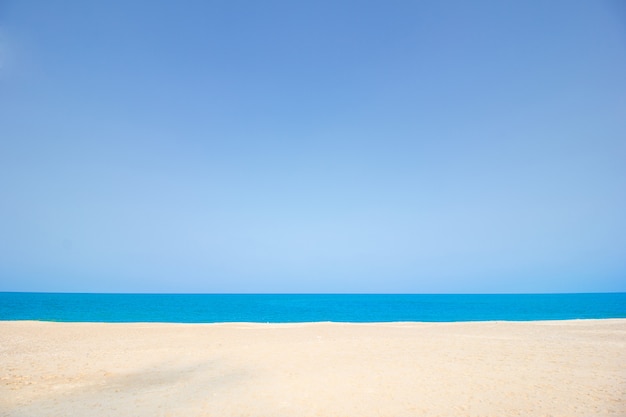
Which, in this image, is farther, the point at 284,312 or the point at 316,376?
the point at 284,312

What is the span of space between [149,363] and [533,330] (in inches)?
977

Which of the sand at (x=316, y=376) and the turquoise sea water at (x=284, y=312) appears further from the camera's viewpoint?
the turquoise sea water at (x=284, y=312)

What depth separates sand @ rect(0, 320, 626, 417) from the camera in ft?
29.3

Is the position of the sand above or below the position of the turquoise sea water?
above

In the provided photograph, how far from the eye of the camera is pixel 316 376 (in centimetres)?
1195

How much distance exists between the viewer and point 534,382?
35.8 ft

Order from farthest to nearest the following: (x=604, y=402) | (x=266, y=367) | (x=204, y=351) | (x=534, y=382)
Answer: (x=204, y=351) → (x=266, y=367) → (x=534, y=382) → (x=604, y=402)

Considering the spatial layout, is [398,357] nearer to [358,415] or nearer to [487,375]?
[487,375]

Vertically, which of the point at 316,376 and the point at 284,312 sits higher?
the point at 316,376

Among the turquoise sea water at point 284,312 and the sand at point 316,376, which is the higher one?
the sand at point 316,376

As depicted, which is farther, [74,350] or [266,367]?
[74,350]

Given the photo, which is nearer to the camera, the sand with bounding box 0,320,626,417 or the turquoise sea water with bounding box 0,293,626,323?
the sand with bounding box 0,320,626,417

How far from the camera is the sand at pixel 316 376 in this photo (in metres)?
8.95

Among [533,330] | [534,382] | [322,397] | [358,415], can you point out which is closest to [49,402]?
[322,397]
